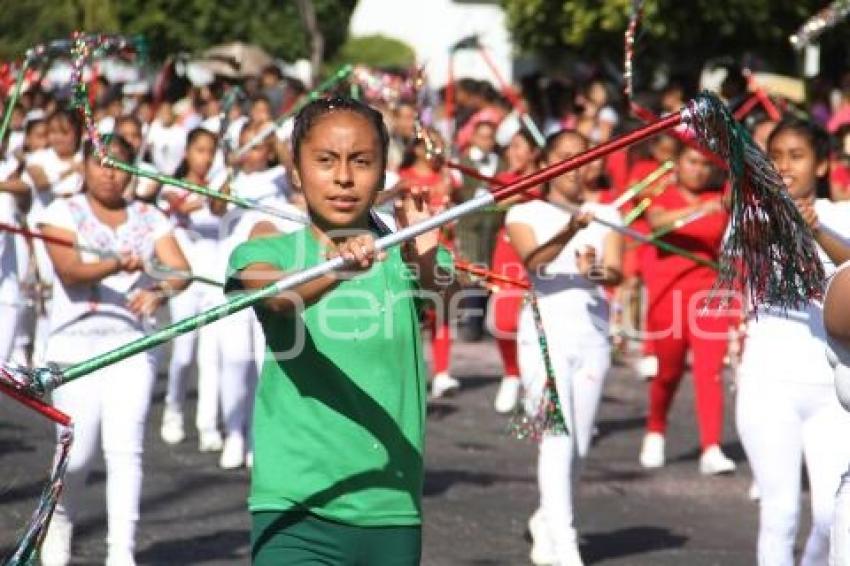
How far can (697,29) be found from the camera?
1067 inches

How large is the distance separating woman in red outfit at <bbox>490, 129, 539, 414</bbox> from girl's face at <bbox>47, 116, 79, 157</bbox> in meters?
2.68

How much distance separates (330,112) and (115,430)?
313 cm

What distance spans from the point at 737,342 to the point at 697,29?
1741cm

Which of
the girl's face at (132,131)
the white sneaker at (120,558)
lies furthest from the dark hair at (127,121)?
the white sneaker at (120,558)

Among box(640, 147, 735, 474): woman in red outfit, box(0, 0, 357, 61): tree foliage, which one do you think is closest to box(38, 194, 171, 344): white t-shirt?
box(640, 147, 735, 474): woman in red outfit

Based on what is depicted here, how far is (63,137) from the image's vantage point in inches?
518

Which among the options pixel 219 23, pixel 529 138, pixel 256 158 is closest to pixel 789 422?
pixel 256 158

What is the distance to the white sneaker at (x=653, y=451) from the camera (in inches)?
452

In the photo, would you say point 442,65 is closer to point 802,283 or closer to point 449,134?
point 449,134

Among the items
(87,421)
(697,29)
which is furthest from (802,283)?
(697,29)

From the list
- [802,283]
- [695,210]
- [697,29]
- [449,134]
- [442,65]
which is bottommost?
[802,283]

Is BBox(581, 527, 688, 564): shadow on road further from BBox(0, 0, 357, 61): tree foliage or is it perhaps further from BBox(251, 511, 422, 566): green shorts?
BBox(0, 0, 357, 61): tree foliage

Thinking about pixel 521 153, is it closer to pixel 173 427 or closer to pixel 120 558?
pixel 173 427

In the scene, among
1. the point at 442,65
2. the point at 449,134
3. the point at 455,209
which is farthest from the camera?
the point at 442,65
